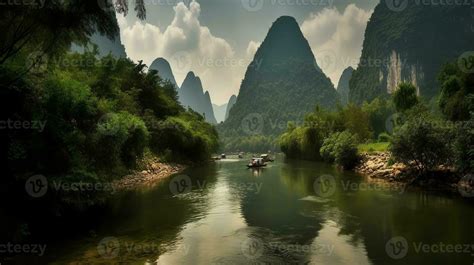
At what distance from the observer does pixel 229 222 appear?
23953 mm

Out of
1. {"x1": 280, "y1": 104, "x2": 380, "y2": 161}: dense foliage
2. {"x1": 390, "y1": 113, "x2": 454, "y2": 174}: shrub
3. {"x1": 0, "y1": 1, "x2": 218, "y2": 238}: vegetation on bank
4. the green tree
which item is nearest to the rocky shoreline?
{"x1": 390, "y1": 113, "x2": 454, "y2": 174}: shrub

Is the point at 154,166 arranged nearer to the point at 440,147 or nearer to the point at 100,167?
the point at 100,167

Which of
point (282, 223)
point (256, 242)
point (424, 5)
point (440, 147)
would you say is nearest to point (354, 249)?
point (256, 242)

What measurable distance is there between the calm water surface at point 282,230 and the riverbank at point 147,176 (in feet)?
20.6

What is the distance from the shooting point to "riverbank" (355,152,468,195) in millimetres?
33844

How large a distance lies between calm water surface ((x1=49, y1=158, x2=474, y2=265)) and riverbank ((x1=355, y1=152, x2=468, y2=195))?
3.67 metres

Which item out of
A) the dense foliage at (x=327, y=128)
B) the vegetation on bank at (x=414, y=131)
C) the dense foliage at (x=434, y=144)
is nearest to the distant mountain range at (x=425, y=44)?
the vegetation on bank at (x=414, y=131)

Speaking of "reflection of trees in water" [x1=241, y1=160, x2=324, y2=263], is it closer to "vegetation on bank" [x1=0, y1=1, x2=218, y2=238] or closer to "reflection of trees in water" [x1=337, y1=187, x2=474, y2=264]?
"reflection of trees in water" [x1=337, y1=187, x2=474, y2=264]

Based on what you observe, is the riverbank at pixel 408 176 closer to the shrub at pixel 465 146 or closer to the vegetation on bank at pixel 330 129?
the shrub at pixel 465 146

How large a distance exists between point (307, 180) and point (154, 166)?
80.5 ft

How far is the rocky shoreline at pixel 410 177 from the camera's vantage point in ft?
108

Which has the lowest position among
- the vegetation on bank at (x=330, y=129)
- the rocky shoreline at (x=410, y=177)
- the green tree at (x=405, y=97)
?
the rocky shoreline at (x=410, y=177)

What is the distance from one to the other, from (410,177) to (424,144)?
585 cm

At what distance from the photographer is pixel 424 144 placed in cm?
3516
